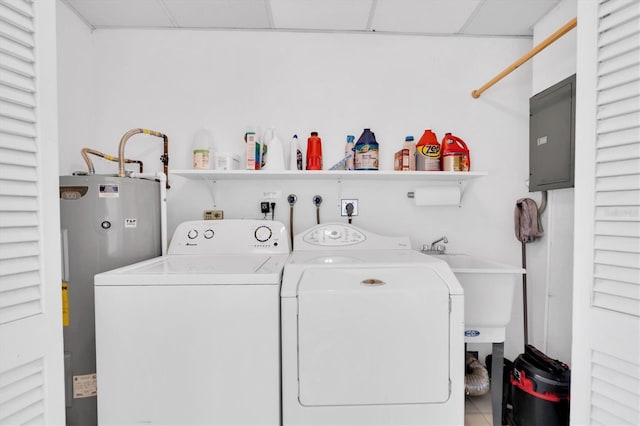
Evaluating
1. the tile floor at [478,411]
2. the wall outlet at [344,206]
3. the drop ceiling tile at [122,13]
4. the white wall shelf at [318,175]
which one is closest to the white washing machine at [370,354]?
the tile floor at [478,411]

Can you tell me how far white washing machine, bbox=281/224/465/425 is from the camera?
1.26m

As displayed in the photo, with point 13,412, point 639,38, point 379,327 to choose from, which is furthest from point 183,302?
point 639,38

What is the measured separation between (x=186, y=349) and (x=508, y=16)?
2857 millimetres

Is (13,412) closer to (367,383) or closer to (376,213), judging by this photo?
(367,383)

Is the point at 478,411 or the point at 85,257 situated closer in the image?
the point at 85,257

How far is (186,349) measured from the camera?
4.12 feet

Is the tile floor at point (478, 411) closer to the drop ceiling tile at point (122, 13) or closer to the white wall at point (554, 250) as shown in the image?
the white wall at point (554, 250)

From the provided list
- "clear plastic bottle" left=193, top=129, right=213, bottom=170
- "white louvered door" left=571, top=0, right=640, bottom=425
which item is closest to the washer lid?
"clear plastic bottle" left=193, top=129, right=213, bottom=170

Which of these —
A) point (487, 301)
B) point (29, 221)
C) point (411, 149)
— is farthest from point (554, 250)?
point (29, 221)

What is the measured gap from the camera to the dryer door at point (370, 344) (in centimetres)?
126

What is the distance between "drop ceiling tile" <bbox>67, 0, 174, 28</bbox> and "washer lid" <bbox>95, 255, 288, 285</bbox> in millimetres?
1742

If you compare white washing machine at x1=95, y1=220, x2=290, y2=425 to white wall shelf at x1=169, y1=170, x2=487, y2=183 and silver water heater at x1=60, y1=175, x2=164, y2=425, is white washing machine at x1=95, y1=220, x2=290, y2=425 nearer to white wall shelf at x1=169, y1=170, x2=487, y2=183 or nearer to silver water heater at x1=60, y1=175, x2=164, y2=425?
A: silver water heater at x1=60, y1=175, x2=164, y2=425

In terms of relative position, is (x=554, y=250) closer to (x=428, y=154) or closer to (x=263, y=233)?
(x=428, y=154)

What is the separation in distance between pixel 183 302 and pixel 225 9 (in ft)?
6.31
